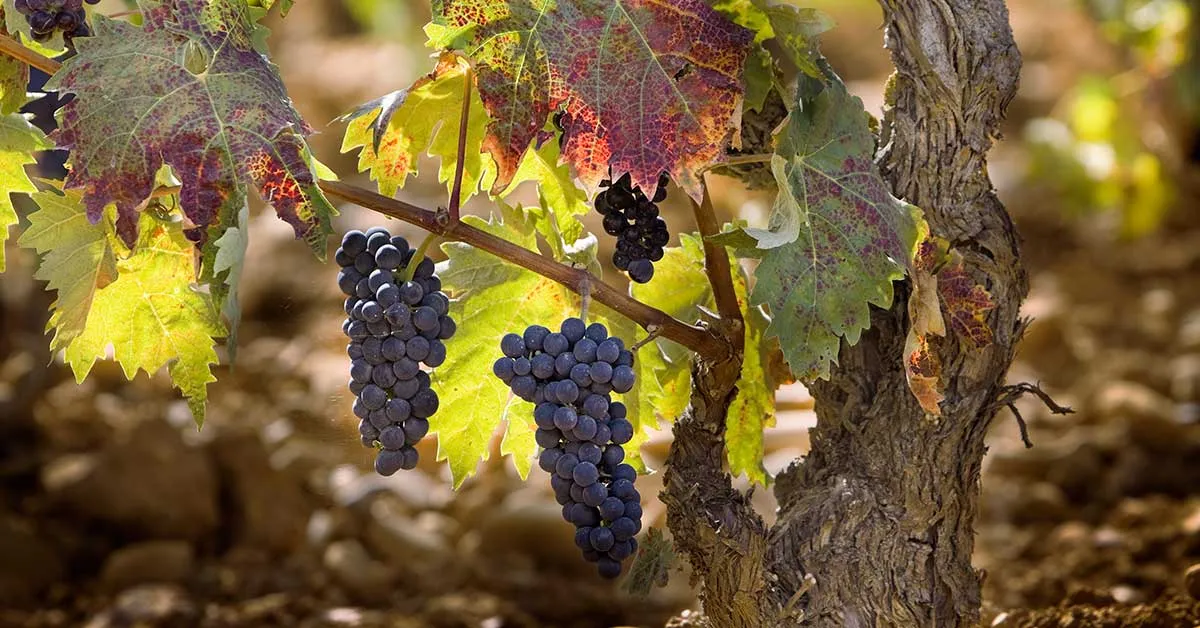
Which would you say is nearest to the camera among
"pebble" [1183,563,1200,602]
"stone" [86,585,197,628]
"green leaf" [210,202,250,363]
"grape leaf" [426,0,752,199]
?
"green leaf" [210,202,250,363]

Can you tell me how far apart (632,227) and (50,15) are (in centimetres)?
57

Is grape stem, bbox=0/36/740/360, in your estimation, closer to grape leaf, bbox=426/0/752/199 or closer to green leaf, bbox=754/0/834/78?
grape leaf, bbox=426/0/752/199

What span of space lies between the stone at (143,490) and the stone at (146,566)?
0.44 feet

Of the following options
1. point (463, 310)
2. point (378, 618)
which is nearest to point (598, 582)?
point (378, 618)

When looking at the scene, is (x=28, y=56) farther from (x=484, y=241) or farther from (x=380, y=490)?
(x=380, y=490)

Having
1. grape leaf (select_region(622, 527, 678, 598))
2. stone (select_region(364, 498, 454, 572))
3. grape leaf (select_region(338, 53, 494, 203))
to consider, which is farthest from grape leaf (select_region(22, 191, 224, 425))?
stone (select_region(364, 498, 454, 572))

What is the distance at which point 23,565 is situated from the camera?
2.30 m

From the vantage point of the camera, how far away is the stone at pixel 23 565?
88.7 inches

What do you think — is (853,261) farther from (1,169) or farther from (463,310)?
(1,169)

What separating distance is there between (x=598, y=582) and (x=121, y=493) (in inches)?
39.9

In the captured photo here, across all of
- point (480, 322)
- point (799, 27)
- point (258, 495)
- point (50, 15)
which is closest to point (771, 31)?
point (799, 27)

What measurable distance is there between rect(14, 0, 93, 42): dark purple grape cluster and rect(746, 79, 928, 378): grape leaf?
659 mm

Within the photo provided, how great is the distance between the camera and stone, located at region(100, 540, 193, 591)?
2.34 m

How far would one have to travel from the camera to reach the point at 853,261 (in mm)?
1169
